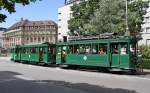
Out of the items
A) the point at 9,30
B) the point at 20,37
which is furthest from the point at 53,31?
the point at 9,30

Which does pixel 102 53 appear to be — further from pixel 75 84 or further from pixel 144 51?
pixel 144 51

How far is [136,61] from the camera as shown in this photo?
2961 centimetres

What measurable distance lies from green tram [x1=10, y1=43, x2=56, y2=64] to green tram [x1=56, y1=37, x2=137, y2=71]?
3983 mm

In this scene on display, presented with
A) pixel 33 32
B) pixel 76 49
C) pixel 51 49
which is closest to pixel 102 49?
pixel 76 49

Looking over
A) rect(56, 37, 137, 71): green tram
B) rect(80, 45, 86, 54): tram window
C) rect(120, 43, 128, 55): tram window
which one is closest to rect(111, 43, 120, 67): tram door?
rect(56, 37, 137, 71): green tram

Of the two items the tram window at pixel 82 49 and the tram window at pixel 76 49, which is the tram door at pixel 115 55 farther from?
the tram window at pixel 76 49

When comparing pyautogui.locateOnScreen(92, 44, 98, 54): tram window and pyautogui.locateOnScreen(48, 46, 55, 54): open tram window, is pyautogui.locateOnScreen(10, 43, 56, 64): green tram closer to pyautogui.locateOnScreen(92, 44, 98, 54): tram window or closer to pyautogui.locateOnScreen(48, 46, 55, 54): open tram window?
pyautogui.locateOnScreen(48, 46, 55, 54): open tram window

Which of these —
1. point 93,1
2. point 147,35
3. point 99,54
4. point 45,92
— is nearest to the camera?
point 45,92

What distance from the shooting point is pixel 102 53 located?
104ft

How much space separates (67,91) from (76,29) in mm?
35222

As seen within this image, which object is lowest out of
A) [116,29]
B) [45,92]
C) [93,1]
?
[45,92]

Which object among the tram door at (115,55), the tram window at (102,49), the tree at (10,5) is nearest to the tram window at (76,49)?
the tram window at (102,49)

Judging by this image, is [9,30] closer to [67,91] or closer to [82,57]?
[82,57]

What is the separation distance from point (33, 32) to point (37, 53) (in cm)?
11653
